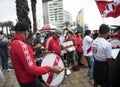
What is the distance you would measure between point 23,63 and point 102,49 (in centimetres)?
222

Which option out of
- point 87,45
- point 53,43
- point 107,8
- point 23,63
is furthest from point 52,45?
point 23,63

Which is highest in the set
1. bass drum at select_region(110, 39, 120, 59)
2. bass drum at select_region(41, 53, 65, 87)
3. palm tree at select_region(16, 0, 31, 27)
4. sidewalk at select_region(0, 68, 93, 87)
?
palm tree at select_region(16, 0, 31, 27)

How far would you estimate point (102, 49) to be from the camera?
5922 millimetres

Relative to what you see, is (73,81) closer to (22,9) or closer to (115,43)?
(115,43)

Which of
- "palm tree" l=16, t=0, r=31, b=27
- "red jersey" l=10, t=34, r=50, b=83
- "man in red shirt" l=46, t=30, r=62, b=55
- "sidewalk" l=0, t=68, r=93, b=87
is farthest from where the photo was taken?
"palm tree" l=16, t=0, r=31, b=27

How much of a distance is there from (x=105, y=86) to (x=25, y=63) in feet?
8.19

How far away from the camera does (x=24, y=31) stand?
172 inches

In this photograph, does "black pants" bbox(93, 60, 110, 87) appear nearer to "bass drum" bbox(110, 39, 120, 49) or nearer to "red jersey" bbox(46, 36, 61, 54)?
"bass drum" bbox(110, 39, 120, 49)

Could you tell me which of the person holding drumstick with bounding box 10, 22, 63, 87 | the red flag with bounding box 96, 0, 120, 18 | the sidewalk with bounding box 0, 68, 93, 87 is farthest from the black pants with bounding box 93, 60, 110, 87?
the sidewalk with bounding box 0, 68, 93, 87

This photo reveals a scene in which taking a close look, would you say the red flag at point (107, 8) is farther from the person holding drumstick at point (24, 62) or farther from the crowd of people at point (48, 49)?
the person holding drumstick at point (24, 62)

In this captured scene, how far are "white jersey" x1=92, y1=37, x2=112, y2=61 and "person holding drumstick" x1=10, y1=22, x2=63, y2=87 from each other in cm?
194

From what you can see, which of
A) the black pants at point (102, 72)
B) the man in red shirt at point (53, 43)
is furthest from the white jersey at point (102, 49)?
the man in red shirt at point (53, 43)

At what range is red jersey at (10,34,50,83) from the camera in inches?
163

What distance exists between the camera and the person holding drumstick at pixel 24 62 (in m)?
4.15
